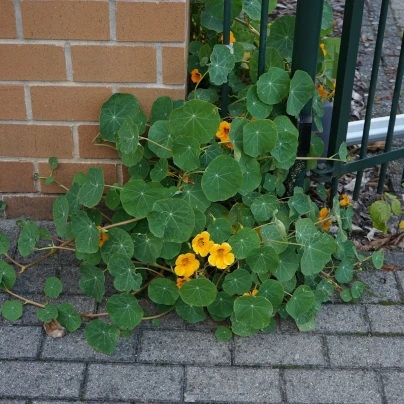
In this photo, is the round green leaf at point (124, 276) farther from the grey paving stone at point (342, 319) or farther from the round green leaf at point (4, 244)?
the grey paving stone at point (342, 319)

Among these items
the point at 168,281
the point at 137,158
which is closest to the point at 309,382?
the point at 168,281

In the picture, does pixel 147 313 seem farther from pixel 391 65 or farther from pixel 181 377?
pixel 391 65

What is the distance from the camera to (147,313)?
2502 millimetres

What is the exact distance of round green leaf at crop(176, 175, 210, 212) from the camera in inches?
93.8

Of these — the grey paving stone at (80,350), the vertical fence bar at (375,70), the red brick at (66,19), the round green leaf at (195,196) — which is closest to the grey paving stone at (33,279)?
the grey paving stone at (80,350)

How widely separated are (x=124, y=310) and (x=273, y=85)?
90 centimetres

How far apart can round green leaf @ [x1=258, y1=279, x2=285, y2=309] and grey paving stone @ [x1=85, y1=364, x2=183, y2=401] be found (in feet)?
1.20

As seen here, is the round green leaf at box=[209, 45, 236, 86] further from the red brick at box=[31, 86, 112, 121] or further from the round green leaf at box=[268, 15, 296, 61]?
the red brick at box=[31, 86, 112, 121]

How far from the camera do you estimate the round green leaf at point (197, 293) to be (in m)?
2.30

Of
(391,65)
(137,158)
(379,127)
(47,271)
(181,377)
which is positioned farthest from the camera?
(391,65)

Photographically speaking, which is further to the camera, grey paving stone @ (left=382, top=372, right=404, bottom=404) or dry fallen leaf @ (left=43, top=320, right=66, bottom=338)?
dry fallen leaf @ (left=43, top=320, right=66, bottom=338)

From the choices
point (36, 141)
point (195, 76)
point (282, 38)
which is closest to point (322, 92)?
point (282, 38)

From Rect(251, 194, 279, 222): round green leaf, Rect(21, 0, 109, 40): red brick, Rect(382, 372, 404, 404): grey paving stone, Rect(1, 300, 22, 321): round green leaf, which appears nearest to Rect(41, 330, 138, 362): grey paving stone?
Rect(1, 300, 22, 321): round green leaf

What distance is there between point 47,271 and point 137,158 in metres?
0.58
